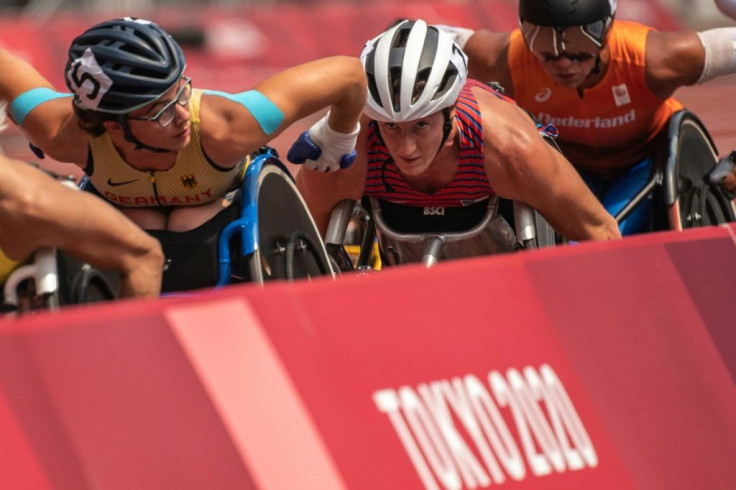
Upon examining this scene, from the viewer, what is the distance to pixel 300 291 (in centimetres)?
350

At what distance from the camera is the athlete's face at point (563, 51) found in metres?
7.11

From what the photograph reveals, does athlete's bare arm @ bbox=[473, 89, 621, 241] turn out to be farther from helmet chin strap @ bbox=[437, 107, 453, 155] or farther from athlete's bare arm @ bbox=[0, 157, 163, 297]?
athlete's bare arm @ bbox=[0, 157, 163, 297]

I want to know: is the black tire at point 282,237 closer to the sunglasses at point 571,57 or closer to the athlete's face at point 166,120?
the athlete's face at point 166,120

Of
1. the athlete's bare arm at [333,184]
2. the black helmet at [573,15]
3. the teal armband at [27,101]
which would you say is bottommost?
the athlete's bare arm at [333,184]

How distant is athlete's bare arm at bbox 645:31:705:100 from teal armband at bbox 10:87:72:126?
3.25m

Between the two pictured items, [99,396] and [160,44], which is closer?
[99,396]

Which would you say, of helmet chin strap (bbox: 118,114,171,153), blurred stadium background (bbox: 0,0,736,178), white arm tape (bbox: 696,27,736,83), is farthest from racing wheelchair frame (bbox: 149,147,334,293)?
blurred stadium background (bbox: 0,0,736,178)

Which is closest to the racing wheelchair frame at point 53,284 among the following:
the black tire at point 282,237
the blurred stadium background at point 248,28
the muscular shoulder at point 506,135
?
the black tire at point 282,237

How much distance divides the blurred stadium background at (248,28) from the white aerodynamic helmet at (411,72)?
1214 centimetres

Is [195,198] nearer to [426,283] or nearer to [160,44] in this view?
[160,44]

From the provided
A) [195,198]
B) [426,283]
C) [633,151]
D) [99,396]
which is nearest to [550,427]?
[426,283]

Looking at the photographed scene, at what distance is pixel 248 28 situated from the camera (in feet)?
71.3

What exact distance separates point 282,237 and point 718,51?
9.72 ft

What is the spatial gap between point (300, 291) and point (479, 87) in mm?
3233
